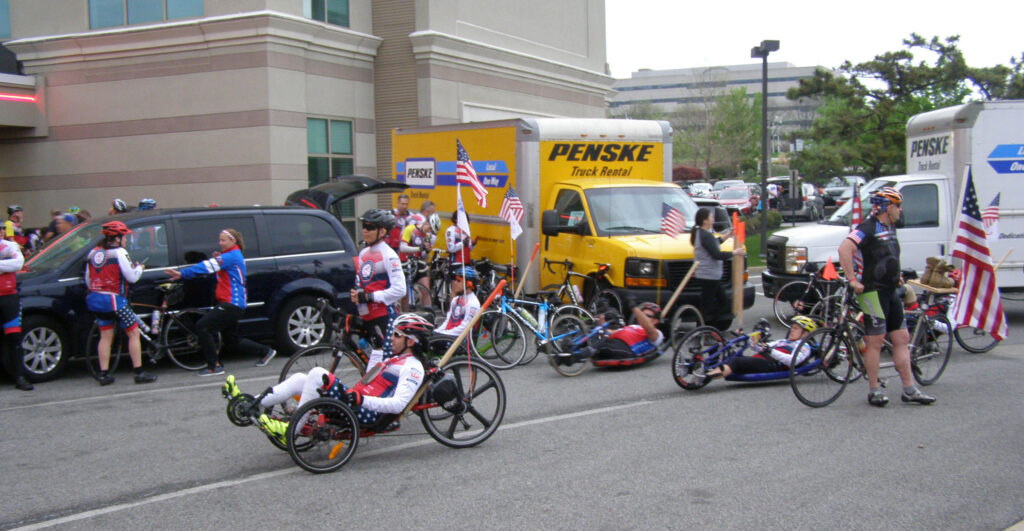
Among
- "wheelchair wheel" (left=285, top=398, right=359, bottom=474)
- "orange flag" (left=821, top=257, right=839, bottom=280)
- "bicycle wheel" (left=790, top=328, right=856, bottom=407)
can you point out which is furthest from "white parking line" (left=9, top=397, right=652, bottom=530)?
"orange flag" (left=821, top=257, right=839, bottom=280)

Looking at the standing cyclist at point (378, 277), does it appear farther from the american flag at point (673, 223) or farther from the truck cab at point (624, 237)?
the american flag at point (673, 223)

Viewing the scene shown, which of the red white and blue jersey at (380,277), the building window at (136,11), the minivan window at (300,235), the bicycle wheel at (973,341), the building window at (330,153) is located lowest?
the bicycle wheel at (973,341)

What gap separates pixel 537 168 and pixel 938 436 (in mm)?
7331

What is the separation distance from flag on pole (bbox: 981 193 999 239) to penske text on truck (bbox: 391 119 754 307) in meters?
3.36

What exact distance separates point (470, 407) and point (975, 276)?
5.81 meters

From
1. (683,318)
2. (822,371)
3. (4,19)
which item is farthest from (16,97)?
(822,371)

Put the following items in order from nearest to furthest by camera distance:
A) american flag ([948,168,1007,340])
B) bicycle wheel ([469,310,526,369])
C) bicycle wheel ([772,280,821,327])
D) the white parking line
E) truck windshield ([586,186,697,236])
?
the white parking line
american flag ([948,168,1007,340])
bicycle wheel ([469,310,526,369])
truck windshield ([586,186,697,236])
bicycle wheel ([772,280,821,327])

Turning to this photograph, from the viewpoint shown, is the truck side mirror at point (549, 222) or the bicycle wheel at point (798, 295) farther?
the bicycle wheel at point (798, 295)

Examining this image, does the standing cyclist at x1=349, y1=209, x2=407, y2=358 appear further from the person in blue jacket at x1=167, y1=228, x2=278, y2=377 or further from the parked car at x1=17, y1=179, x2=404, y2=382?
the parked car at x1=17, y1=179, x2=404, y2=382

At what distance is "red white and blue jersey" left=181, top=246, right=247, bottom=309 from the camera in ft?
32.1

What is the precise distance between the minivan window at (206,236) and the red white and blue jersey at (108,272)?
1.02m

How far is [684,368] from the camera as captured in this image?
29.2 ft

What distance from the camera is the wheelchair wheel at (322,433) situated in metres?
6.06

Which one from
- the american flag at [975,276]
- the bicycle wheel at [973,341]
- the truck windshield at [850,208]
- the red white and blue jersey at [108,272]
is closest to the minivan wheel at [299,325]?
the red white and blue jersey at [108,272]
